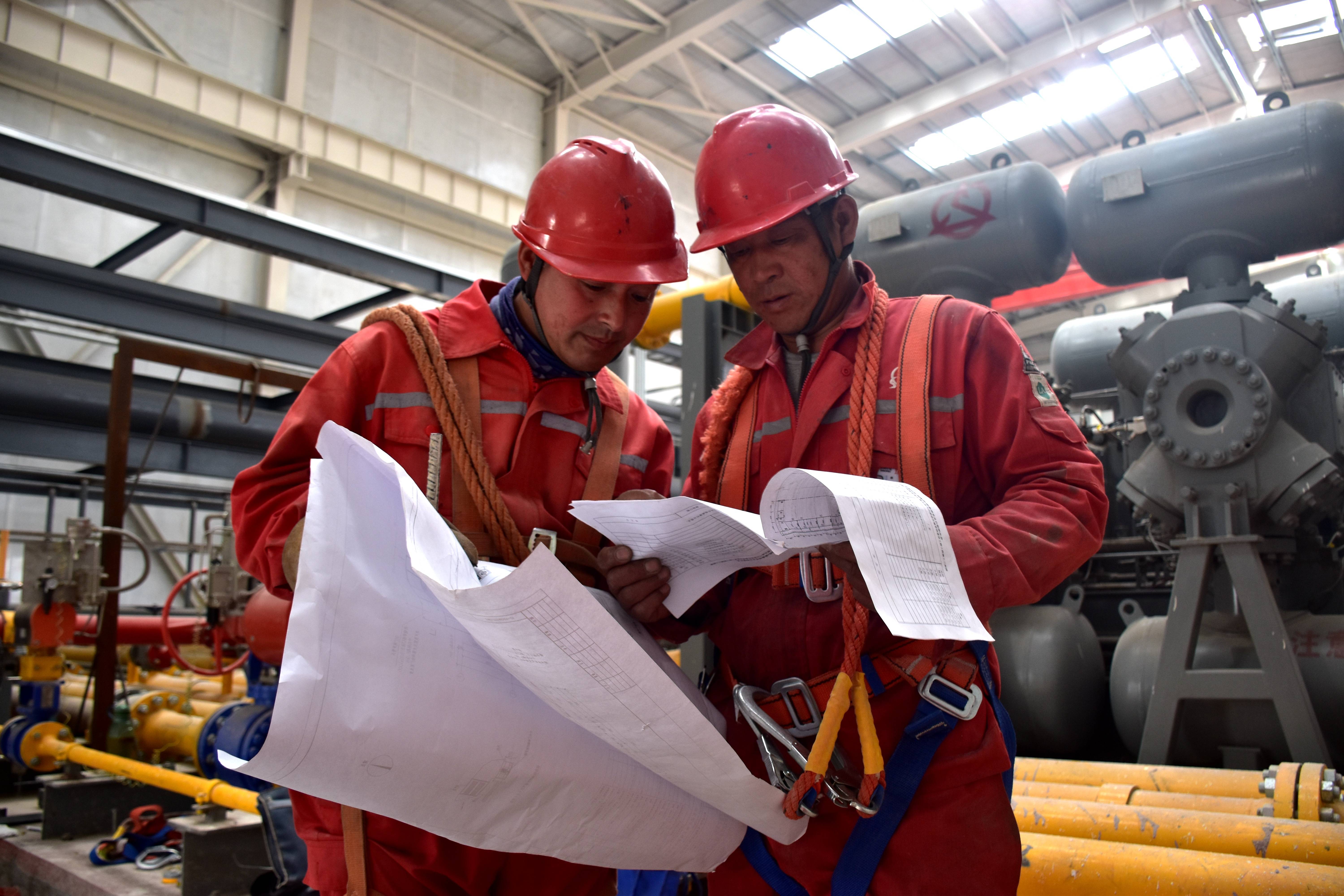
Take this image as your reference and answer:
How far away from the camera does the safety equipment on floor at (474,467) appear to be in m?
1.50

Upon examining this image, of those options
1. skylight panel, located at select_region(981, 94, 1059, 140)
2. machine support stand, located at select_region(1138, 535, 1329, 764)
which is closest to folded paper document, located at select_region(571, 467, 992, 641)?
machine support stand, located at select_region(1138, 535, 1329, 764)

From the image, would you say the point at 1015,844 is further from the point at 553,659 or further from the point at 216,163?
the point at 216,163

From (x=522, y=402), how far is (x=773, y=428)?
17.8 inches

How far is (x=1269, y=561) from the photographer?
3311mm

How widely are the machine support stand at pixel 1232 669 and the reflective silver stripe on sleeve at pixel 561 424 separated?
2.39 metres

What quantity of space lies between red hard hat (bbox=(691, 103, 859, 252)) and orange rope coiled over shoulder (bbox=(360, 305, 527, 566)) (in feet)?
1.58

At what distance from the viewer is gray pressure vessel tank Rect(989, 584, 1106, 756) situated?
11.3 feet

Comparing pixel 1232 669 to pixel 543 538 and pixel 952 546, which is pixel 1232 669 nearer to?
pixel 952 546

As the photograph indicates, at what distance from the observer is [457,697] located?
1097 millimetres

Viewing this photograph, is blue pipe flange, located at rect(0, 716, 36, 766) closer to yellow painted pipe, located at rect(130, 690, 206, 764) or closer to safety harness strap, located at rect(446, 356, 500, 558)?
yellow painted pipe, located at rect(130, 690, 206, 764)

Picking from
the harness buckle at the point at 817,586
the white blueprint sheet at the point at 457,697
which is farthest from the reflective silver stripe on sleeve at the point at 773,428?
the white blueprint sheet at the point at 457,697

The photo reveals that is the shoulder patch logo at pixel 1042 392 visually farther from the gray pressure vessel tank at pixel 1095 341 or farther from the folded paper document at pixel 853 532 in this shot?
the gray pressure vessel tank at pixel 1095 341

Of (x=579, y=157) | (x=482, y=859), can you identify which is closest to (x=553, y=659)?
(x=482, y=859)

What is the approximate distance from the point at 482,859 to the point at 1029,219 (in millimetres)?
3242
